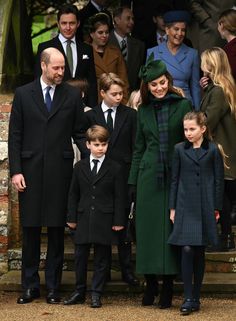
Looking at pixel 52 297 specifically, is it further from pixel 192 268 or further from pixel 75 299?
pixel 192 268

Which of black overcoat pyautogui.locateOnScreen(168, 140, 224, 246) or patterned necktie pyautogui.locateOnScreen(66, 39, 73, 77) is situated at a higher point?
patterned necktie pyautogui.locateOnScreen(66, 39, 73, 77)

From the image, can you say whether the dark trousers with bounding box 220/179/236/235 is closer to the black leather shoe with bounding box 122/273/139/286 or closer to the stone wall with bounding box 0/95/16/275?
the black leather shoe with bounding box 122/273/139/286

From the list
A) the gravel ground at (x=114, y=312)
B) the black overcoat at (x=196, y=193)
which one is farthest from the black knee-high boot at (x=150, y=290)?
the black overcoat at (x=196, y=193)

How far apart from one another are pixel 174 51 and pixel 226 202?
69.2 inches

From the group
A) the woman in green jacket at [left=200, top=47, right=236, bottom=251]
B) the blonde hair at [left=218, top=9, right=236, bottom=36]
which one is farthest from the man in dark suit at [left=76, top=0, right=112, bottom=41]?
the woman in green jacket at [left=200, top=47, right=236, bottom=251]

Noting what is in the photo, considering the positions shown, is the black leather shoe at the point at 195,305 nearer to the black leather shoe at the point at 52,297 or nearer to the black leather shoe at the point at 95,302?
the black leather shoe at the point at 95,302

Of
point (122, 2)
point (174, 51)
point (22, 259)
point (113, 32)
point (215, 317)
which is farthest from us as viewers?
point (122, 2)

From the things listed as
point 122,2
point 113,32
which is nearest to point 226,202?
point 113,32

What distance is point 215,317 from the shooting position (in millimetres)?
10148

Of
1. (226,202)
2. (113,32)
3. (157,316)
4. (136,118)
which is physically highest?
(113,32)

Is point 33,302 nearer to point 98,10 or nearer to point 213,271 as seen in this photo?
point 213,271

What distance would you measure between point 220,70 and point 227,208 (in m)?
1.22

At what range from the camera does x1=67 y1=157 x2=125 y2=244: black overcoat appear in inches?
412

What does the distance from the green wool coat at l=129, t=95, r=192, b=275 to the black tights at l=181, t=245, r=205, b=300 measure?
0.15 metres
